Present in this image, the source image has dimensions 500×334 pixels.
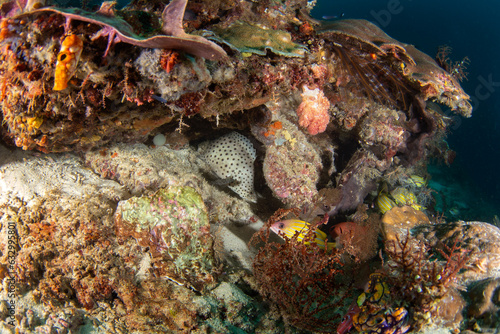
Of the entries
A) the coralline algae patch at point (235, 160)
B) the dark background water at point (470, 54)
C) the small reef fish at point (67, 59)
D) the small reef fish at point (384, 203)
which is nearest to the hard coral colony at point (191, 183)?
the small reef fish at point (67, 59)

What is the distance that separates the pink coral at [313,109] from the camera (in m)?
3.89

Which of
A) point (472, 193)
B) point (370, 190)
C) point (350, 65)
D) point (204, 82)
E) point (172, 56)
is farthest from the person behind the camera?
point (472, 193)

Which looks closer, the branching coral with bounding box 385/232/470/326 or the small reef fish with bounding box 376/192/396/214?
the branching coral with bounding box 385/232/470/326

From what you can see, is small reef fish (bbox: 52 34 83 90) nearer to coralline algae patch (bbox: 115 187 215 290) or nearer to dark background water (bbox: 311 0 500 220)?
coralline algae patch (bbox: 115 187 215 290)

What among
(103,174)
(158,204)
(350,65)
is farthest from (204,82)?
(350,65)

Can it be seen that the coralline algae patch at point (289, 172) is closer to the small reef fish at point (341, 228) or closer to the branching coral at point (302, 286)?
the small reef fish at point (341, 228)

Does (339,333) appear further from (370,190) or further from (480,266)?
(370,190)

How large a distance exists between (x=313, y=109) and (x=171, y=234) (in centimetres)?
296

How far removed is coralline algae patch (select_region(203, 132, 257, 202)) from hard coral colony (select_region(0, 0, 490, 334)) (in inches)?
17.6

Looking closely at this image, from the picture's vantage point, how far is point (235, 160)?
4457mm

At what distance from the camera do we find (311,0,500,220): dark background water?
671 inches

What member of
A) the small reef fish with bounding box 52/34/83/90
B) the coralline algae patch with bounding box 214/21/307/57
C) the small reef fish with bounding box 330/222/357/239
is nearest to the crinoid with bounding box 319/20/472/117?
the coralline algae patch with bounding box 214/21/307/57

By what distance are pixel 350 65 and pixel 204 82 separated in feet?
8.71

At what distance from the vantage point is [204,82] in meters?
2.23
